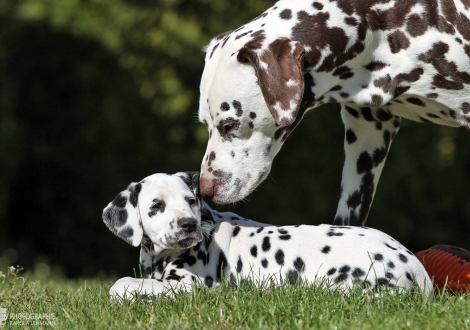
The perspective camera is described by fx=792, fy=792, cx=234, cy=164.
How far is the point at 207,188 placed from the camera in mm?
5570

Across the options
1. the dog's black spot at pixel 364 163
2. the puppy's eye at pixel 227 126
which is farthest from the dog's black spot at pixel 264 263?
the dog's black spot at pixel 364 163

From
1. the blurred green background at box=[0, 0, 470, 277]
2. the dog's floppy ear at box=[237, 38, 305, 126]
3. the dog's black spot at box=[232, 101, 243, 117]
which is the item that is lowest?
the blurred green background at box=[0, 0, 470, 277]

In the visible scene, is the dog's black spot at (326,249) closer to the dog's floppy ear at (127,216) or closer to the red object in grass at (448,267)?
the red object in grass at (448,267)

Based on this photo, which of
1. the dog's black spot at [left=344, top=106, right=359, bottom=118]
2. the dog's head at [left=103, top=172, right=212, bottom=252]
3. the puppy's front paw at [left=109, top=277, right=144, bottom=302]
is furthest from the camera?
the dog's black spot at [left=344, top=106, right=359, bottom=118]

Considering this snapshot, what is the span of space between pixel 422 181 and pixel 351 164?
6.18 meters

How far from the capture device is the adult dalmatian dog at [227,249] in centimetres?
519

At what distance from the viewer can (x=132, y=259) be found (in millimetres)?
12664

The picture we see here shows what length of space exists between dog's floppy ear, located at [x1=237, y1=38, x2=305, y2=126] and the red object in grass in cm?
147

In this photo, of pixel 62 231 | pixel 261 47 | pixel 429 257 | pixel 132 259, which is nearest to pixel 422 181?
pixel 132 259

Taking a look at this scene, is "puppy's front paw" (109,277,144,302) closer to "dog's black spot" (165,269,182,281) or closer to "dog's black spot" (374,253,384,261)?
"dog's black spot" (165,269,182,281)

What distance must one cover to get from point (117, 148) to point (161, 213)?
6987 mm

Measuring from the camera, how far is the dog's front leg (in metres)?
6.44

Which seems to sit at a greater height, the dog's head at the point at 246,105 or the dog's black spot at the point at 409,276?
the dog's head at the point at 246,105

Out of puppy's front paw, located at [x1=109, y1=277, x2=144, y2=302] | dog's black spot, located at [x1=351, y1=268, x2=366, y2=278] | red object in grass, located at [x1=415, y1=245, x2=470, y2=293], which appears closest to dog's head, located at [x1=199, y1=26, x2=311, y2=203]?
puppy's front paw, located at [x1=109, y1=277, x2=144, y2=302]
